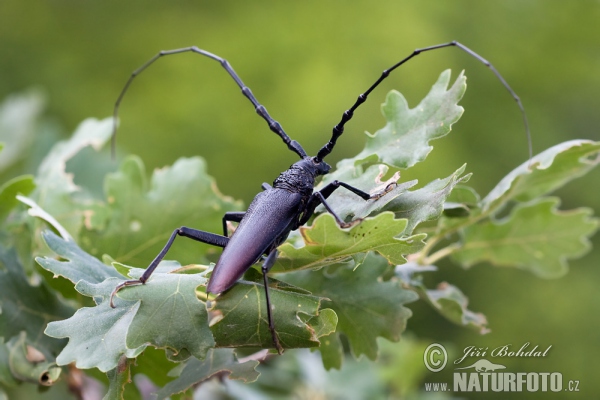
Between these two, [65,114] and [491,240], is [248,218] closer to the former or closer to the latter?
[491,240]

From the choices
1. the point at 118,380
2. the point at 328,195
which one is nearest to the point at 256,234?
the point at 328,195

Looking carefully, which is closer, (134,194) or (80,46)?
(134,194)

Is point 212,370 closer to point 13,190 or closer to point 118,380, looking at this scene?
point 118,380

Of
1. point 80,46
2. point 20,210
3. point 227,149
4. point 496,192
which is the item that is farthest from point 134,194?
point 80,46

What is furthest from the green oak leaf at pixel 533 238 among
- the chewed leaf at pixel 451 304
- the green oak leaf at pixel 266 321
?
the green oak leaf at pixel 266 321

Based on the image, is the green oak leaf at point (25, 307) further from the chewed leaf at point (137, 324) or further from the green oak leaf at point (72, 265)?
the chewed leaf at point (137, 324)

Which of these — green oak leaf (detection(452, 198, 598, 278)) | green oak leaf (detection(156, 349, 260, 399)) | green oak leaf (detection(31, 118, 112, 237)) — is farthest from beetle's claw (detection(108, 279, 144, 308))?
green oak leaf (detection(452, 198, 598, 278))
